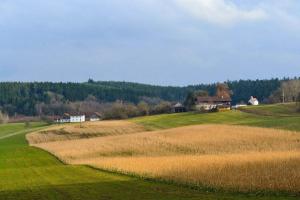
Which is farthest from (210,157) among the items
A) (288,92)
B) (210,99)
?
(288,92)

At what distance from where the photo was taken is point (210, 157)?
135 feet

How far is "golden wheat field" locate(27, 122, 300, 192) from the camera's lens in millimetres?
25953

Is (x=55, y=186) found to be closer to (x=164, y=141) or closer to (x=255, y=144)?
(x=255, y=144)

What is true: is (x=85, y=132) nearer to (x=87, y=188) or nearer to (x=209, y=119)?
(x=209, y=119)

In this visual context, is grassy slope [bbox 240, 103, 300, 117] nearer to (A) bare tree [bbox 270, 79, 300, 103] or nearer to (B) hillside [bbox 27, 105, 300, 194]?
(B) hillside [bbox 27, 105, 300, 194]

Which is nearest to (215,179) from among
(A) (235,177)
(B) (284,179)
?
(A) (235,177)

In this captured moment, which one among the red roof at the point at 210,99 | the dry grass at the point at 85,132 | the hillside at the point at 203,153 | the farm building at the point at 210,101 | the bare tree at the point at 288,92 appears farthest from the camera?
the bare tree at the point at 288,92

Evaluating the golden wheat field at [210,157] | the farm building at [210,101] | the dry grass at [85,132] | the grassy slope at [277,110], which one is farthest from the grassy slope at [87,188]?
the farm building at [210,101]

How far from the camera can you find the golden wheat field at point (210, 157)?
2595cm

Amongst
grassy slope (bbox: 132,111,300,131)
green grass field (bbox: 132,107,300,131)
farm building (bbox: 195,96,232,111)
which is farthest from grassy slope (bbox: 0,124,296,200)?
farm building (bbox: 195,96,232,111)

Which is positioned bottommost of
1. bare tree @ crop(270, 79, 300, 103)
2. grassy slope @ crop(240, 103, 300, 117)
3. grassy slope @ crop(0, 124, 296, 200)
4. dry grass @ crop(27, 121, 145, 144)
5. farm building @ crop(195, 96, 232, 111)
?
dry grass @ crop(27, 121, 145, 144)

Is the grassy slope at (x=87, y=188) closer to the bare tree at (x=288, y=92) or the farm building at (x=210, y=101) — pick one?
the farm building at (x=210, y=101)

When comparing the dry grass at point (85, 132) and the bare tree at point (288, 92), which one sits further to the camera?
the bare tree at point (288, 92)

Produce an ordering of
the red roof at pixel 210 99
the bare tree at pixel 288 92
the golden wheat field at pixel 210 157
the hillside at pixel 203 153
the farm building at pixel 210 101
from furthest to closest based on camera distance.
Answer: the bare tree at pixel 288 92 < the red roof at pixel 210 99 < the farm building at pixel 210 101 < the hillside at pixel 203 153 < the golden wheat field at pixel 210 157
